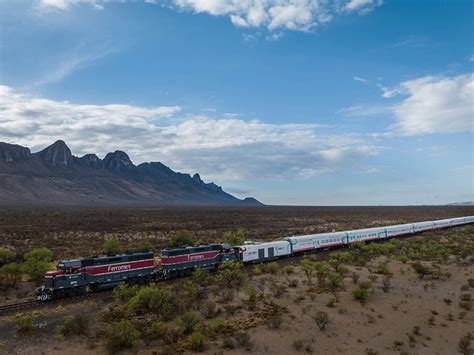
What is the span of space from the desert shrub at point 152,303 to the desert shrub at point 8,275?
1251 cm

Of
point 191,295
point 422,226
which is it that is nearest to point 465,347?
point 191,295

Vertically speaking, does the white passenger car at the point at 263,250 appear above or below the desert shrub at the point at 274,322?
above

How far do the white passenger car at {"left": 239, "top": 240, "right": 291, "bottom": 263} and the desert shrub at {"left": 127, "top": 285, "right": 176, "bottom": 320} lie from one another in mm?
17058

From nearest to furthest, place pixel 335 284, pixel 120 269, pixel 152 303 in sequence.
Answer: pixel 152 303, pixel 335 284, pixel 120 269

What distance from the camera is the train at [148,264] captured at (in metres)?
28.4

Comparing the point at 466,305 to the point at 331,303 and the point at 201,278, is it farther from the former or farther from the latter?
the point at 201,278

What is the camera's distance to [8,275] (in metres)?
32.3

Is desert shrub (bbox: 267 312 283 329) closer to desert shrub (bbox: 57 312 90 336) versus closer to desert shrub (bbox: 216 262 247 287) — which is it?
desert shrub (bbox: 216 262 247 287)

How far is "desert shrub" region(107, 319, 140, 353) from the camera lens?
64.6 feet

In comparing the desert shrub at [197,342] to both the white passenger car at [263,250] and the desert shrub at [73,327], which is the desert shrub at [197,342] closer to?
the desert shrub at [73,327]

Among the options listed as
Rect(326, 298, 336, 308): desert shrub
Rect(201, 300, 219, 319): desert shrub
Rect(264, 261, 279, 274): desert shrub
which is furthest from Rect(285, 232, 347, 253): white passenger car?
Rect(201, 300, 219, 319): desert shrub

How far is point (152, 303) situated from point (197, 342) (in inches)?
213

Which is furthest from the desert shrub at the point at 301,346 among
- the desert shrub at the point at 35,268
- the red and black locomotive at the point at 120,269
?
the desert shrub at the point at 35,268

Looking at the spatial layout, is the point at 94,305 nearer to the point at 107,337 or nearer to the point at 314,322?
the point at 107,337
